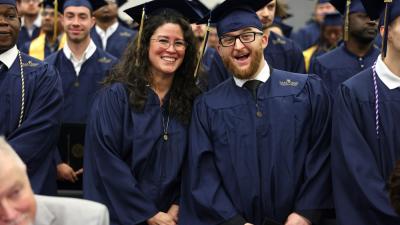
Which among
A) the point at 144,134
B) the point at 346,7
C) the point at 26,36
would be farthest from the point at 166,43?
the point at 26,36

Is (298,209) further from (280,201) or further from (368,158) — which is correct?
(368,158)

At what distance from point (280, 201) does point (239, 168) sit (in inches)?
13.0

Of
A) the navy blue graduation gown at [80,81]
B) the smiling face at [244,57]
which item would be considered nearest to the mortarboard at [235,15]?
the smiling face at [244,57]

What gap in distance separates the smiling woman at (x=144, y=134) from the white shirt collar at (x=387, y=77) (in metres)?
1.34

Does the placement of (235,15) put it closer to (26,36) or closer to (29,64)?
(29,64)

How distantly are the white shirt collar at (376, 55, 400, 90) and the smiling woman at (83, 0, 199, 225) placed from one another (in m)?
1.34

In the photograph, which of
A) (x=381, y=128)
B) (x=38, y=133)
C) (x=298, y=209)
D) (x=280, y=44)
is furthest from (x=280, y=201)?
(x=280, y=44)

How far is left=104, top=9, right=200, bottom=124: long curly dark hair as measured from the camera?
16.8 ft

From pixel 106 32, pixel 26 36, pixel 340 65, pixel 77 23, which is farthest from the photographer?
pixel 26 36

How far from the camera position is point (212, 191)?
473cm

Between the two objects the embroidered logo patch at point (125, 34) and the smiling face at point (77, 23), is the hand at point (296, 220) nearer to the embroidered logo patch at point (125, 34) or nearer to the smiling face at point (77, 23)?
the smiling face at point (77, 23)

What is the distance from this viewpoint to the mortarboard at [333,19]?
866 cm

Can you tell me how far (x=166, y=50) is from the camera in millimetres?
5223

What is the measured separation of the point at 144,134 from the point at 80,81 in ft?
7.54
